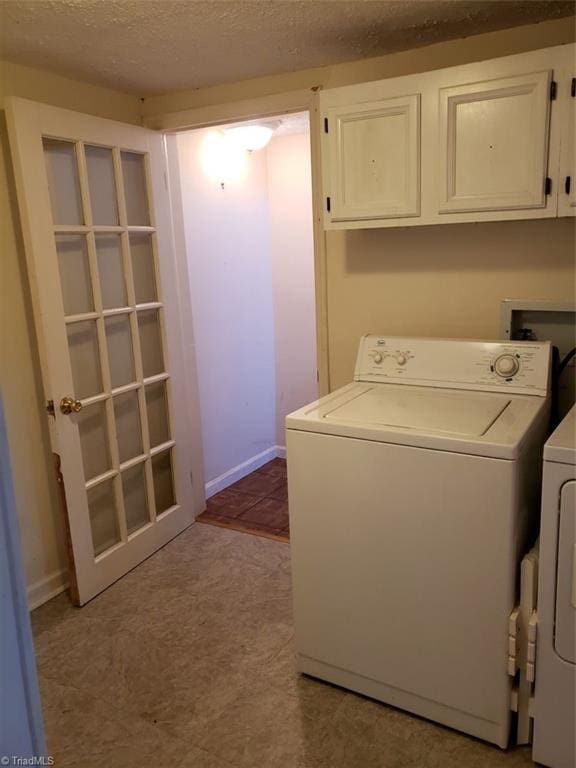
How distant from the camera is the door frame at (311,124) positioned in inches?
95.3

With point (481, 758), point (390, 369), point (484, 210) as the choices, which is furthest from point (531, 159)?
point (481, 758)

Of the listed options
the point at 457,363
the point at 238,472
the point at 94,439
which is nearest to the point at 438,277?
the point at 457,363

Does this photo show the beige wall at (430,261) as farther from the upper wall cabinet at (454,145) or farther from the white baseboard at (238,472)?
the white baseboard at (238,472)

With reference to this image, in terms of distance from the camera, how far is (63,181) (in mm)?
2363

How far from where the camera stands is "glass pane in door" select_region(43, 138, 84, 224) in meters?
2.31

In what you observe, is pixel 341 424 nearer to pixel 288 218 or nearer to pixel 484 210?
pixel 484 210

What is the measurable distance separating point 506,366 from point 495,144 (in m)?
0.72

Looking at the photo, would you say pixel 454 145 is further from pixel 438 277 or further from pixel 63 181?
pixel 63 181

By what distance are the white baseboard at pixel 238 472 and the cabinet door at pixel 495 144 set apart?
2.24m

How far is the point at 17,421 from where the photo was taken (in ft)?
7.66

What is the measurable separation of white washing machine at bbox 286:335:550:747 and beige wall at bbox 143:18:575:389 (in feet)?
0.91

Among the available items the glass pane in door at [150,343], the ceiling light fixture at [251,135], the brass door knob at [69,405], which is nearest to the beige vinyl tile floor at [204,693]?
the brass door knob at [69,405]

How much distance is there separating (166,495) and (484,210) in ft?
6.70

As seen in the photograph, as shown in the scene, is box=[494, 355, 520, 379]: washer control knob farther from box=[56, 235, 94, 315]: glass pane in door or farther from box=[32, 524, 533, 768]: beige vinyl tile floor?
box=[56, 235, 94, 315]: glass pane in door
